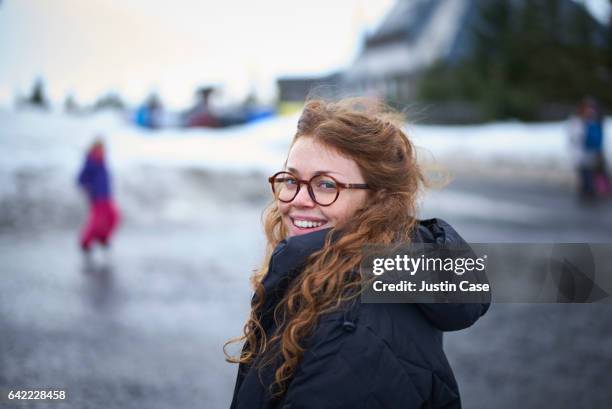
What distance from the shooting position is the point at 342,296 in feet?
4.43

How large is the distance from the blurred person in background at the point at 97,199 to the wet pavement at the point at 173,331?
24cm

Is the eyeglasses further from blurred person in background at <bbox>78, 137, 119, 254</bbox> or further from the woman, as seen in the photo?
blurred person in background at <bbox>78, 137, 119, 254</bbox>

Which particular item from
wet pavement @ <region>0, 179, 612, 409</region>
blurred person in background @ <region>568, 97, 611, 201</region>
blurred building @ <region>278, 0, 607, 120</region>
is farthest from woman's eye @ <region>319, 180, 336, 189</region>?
blurred building @ <region>278, 0, 607, 120</region>

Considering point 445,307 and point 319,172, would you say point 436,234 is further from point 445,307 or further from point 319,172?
point 319,172

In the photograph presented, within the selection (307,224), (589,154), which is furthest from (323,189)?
(589,154)

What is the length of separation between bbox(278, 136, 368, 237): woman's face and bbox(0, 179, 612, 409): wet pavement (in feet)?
5.99

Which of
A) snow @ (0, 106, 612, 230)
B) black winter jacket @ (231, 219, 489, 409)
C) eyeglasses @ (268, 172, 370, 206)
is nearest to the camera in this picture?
black winter jacket @ (231, 219, 489, 409)

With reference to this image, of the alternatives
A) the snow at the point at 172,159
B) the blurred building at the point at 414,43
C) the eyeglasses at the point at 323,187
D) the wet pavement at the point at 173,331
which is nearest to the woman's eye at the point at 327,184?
the eyeglasses at the point at 323,187

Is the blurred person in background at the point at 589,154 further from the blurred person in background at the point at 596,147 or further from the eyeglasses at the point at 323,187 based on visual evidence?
Answer: the eyeglasses at the point at 323,187

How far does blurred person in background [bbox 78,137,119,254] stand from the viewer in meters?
6.86

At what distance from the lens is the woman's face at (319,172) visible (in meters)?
1.54

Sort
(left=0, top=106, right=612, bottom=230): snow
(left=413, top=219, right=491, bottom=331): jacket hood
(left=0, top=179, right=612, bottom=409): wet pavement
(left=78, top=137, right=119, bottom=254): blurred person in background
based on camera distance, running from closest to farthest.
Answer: (left=413, top=219, right=491, bottom=331): jacket hood, (left=0, top=179, right=612, bottom=409): wet pavement, (left=78, top=137, right=119, bottom=254): blurred person in background, (left=0, top=106, right=612, bottom=230): snow

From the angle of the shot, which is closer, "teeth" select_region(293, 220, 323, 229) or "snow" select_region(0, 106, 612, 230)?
"teeth" select_region(293, 220, 323, 229)

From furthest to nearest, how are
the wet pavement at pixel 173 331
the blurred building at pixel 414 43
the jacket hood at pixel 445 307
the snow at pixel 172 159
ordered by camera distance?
the blurred building at pixel 414 43
the snow at pixel 172 159
the wet pavement at pixel 173 331
the jacket hood at pixel 445 307
